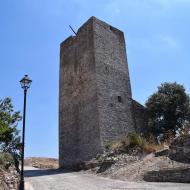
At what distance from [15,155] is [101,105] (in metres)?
7.27

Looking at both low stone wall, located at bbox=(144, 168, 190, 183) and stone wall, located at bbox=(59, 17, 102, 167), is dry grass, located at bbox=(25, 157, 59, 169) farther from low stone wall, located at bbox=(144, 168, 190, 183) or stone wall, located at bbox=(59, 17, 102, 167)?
low stone wall, located at bbox=(144, 168, 190, 183)

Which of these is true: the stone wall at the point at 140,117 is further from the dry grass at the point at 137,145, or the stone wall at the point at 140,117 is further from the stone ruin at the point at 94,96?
the dry grass at the point at 137,145

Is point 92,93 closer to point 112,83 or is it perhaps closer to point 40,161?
point 112,83

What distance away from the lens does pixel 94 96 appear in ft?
70.1

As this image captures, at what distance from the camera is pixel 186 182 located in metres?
11.7

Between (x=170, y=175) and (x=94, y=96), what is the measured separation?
10102 mm

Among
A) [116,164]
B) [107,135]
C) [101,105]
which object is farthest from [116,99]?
[116,164]

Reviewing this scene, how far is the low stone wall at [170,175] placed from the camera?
11.8 metres

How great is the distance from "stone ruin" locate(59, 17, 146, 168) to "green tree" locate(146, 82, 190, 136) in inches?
47.8

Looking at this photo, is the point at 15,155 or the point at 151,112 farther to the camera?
the point at 151,112

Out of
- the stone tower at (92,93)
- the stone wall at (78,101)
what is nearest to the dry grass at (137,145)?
the stone tower at (92,93)

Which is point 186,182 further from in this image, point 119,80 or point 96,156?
point 119,80

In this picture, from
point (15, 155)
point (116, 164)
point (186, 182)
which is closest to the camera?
point (186, 182)

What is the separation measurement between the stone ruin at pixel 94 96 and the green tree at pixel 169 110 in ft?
3.98
